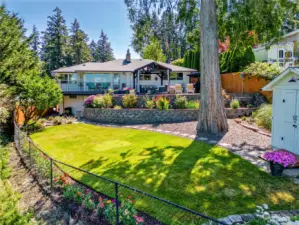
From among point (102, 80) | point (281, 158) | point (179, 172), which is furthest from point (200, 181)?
point (102, 80)

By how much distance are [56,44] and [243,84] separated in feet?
114

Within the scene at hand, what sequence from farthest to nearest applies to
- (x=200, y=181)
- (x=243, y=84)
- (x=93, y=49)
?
1. (x=93, y=49)
2. (x=243, y=84)
3. (x=200, y=181)

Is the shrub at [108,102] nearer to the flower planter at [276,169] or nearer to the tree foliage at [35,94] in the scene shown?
the tree foliage at [35,94]

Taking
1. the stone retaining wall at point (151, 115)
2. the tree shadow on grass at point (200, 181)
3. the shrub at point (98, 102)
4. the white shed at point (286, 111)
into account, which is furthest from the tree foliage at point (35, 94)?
the white shed at point (286, 111)

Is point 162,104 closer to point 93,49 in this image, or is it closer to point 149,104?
Answer: point 149,104

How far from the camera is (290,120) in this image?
755 cm

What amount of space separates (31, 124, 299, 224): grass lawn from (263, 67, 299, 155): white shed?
1679mm

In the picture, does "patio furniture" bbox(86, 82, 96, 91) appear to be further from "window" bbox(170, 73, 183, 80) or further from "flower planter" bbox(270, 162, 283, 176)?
"flower planter" bbox(270, 162, 283, 176)

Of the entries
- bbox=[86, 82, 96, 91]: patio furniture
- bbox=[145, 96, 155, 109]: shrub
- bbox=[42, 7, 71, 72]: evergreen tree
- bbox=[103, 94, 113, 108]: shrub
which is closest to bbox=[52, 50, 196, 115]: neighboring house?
bbox=[86, 82, 96, 91]: patio furniture

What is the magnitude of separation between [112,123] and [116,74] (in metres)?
9.58

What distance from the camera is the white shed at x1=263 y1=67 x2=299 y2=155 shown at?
7.28 m

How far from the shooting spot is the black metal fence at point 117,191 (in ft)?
13.6

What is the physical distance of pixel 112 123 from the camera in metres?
16.2

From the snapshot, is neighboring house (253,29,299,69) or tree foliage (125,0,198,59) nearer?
tree foliage (125,0,198,59)
